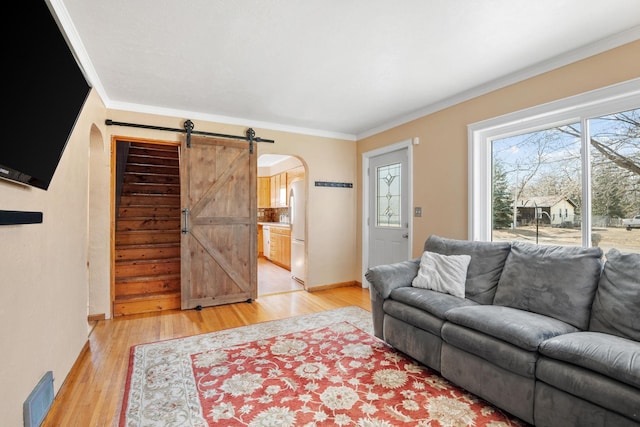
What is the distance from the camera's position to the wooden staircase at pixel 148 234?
3917mm

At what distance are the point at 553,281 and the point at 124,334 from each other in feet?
12.4

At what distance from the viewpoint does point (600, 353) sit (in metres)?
1.50

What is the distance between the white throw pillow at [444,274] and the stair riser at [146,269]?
3.36 meters

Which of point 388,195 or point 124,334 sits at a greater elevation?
point 388,195

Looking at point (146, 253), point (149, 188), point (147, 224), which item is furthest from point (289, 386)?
point (149, 188)

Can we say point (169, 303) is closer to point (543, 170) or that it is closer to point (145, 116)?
point (145, 116)

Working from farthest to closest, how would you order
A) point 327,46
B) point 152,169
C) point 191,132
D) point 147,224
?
point 152,169, point 147,224, point 191,132, point 327,46

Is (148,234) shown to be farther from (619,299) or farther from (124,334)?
(619,299)

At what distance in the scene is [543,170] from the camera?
281 centimetres

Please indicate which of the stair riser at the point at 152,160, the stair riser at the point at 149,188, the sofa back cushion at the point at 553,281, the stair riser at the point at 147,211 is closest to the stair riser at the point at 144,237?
the stair riser at the point at 147,211

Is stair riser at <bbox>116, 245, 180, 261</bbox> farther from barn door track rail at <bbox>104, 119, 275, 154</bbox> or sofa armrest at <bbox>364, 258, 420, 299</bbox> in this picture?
sofa armrest at <bbox>364, 258, 420, 299</bbox>

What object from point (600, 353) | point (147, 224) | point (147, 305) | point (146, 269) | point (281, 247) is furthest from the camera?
point (281, 247)

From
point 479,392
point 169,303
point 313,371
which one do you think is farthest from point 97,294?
point 479,392

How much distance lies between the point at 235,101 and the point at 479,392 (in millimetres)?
3529
